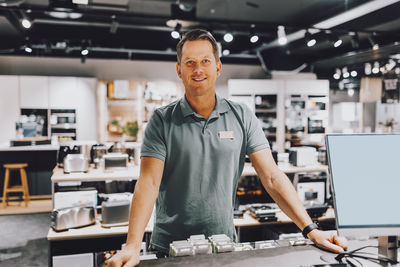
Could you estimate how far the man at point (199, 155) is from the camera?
1.54 metres

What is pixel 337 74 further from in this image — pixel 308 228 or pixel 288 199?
pixel 308 228

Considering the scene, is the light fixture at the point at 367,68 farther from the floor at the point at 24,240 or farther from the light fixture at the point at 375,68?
the floor at the point at 24,240

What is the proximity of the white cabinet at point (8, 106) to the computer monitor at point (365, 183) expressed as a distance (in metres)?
7.94

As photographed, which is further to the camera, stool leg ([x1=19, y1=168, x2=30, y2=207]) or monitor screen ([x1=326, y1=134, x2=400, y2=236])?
stool leg ([x1=19, y1=168, x2=30, y2=207])

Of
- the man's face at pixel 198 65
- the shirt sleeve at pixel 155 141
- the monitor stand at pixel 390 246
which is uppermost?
the man's face at pixel 198 65

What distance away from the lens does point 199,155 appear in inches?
63.3

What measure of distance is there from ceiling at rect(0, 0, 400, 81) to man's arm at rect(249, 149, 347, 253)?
10.4 feet

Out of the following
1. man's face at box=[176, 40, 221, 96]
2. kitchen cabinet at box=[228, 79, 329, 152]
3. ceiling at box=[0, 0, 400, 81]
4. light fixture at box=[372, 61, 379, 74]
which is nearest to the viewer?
man's face at box=[176, 40, 221, 96]

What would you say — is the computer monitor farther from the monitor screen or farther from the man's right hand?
the man's right hand

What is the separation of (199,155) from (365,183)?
0.71m

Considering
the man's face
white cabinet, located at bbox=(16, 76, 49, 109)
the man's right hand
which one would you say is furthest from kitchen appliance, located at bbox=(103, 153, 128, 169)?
white cabinet, located at bbox=(16, 76, 49, 109)

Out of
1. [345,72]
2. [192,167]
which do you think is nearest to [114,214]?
[192,167]

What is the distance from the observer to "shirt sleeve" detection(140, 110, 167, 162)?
1.55m

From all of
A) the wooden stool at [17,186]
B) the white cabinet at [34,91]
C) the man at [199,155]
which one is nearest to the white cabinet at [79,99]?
the white cabinet at [34,91]
